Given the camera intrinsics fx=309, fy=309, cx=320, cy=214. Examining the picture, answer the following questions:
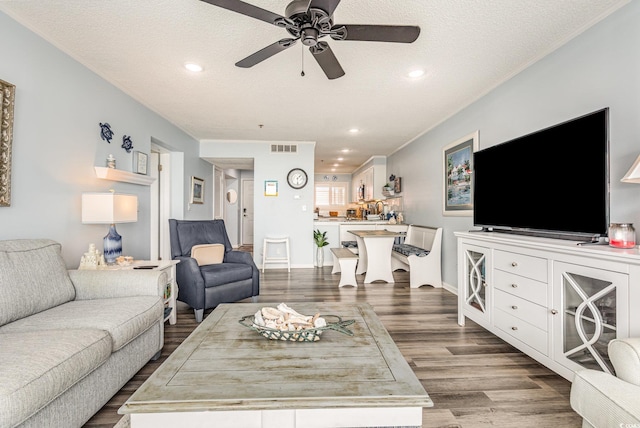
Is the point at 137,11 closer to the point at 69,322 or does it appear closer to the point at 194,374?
the point at 69,322

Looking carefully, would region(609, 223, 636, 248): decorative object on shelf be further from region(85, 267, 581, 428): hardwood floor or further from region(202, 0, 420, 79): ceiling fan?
region(202, 0, 420, 79): ceiling fan

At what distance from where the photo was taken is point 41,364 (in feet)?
4.00

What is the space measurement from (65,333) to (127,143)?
259 cm

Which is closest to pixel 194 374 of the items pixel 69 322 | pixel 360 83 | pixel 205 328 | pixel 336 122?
pixel 205 328

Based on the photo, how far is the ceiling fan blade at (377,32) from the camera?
1693mm

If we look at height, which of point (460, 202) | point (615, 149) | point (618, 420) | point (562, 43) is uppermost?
point (562, 43)

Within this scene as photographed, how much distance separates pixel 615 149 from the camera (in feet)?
6.64

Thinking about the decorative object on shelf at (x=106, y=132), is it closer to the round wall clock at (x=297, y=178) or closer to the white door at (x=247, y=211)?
the round wall clock at (x=297, y=178)

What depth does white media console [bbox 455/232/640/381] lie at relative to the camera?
5.10 feet

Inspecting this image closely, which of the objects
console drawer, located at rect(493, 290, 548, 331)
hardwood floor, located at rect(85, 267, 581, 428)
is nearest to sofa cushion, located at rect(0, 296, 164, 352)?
hardwood floor, located at rect(85, 267, 581, 428)

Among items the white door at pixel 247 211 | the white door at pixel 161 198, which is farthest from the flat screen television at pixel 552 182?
the white door at pixel 247 211

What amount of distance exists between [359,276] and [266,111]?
3077 millimetres

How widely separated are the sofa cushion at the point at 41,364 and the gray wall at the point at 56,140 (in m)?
1.13

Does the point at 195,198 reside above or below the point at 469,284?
above
